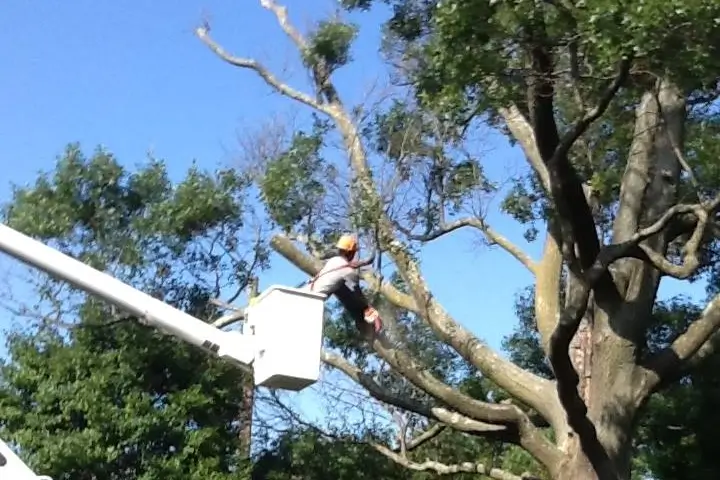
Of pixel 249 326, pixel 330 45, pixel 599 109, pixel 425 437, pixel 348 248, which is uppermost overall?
pixel 330 45

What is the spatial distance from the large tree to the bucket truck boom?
2739 millimetres

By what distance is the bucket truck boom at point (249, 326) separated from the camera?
5.47 meters

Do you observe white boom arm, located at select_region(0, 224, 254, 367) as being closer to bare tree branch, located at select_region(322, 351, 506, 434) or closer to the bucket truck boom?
the bucket truck boom

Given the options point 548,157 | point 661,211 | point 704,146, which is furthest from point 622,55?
point 661,211

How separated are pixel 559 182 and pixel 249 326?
386cm

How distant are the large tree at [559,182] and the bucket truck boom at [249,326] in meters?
2.74

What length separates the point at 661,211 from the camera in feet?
36.9

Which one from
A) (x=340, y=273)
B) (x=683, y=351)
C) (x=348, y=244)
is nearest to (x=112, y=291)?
(x=340, y=273)

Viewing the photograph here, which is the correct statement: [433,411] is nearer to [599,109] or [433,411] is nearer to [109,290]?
[599,109]

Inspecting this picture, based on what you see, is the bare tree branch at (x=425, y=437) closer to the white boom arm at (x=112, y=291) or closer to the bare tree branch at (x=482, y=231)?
the bare tree branch at (x=482, y=231)

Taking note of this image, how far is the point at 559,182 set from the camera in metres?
8.91

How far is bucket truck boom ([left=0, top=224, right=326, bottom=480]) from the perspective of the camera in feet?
18.0

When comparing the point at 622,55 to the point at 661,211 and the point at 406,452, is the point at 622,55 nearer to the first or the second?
the point at 661,211

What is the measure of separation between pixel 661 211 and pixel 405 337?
4585mm
